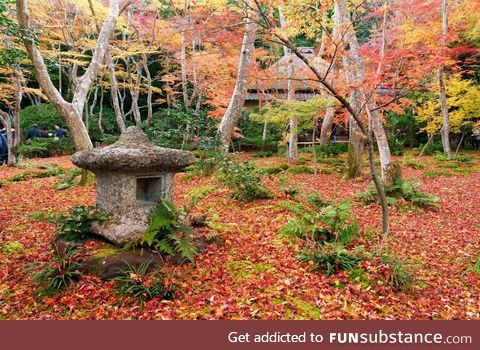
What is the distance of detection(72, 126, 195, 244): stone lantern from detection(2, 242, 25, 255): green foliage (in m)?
1.32

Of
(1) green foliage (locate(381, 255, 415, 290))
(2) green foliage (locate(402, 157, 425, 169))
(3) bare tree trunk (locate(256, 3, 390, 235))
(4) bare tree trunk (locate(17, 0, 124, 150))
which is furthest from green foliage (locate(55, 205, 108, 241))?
(2) green foliage (locate(402, 157, 425, 169))

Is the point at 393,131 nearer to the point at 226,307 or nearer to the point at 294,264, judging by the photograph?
the point at 294,264

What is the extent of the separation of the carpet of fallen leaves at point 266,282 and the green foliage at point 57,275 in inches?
4.1

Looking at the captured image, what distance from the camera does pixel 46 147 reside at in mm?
17578

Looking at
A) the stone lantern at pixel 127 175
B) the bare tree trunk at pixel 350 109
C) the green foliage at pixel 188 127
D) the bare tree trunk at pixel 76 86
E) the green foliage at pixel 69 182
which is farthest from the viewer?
the green foliage at pixel 188 127

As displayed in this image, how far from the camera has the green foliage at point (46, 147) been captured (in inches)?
645

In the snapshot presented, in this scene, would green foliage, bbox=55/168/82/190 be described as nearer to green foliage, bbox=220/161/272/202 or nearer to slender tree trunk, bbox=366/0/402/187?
green foliage, bbox=220/161/272/202

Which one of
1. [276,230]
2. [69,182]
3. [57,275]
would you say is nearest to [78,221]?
[57,275]

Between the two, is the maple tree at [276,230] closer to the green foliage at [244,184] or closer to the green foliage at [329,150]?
the green foliage at [244,184]

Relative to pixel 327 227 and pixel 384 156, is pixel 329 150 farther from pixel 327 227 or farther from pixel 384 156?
pixel 327 227

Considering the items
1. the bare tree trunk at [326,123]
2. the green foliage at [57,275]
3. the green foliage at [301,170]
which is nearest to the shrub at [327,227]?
the green foliage at [57,275]

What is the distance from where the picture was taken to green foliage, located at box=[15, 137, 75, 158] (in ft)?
53.7

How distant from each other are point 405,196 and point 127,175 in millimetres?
6236

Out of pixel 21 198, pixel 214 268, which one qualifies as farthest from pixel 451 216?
pixel 21 198
